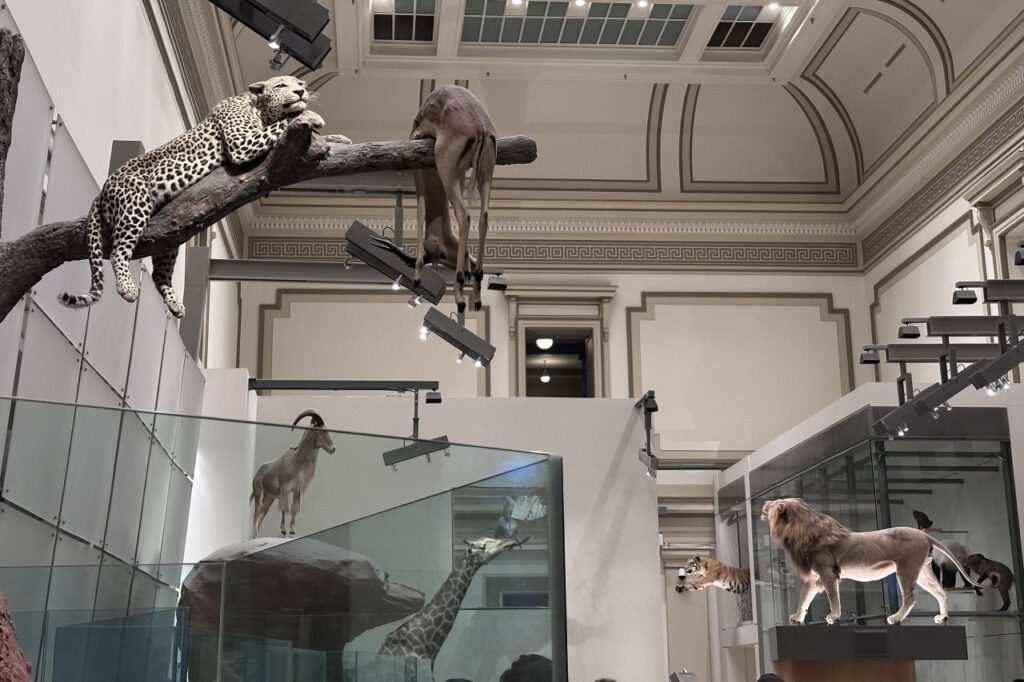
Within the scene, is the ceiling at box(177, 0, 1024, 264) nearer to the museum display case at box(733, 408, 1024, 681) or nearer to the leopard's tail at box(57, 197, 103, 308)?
the museum display case at box(733, 408, 1024, 681)

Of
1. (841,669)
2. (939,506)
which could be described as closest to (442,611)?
(841,669)

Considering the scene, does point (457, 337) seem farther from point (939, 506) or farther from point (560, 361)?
point (560, 361)

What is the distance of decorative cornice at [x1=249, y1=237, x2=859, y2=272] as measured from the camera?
15.5m

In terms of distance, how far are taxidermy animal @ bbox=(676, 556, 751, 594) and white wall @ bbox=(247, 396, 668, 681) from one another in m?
2.94

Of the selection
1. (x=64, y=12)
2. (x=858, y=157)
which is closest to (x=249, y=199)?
(x=64, y=12)

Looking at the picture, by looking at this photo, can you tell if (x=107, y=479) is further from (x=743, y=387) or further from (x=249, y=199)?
(x=743, y=387)

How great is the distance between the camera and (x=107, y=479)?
8.24ft

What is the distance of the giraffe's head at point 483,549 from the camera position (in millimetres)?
2619

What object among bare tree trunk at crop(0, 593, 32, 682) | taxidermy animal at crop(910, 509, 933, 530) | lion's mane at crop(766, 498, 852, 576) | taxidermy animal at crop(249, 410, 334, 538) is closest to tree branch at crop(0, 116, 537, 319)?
taxidermy animal at crop(249, 410, 334, 538)

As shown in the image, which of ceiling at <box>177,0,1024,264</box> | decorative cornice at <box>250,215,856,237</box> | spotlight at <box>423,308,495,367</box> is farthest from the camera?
decorative cornice at <box>250,215,856,237</box>

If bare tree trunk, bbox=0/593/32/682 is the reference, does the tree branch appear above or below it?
above

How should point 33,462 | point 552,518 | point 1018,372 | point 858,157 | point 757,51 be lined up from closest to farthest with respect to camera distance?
point 33,462, point 552,518, point 1018,372, point 757,51, point 858,157

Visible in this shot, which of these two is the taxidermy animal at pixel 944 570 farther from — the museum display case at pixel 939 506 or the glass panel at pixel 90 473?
the glass panel at pixel 90 473

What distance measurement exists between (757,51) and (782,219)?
2.50 m
